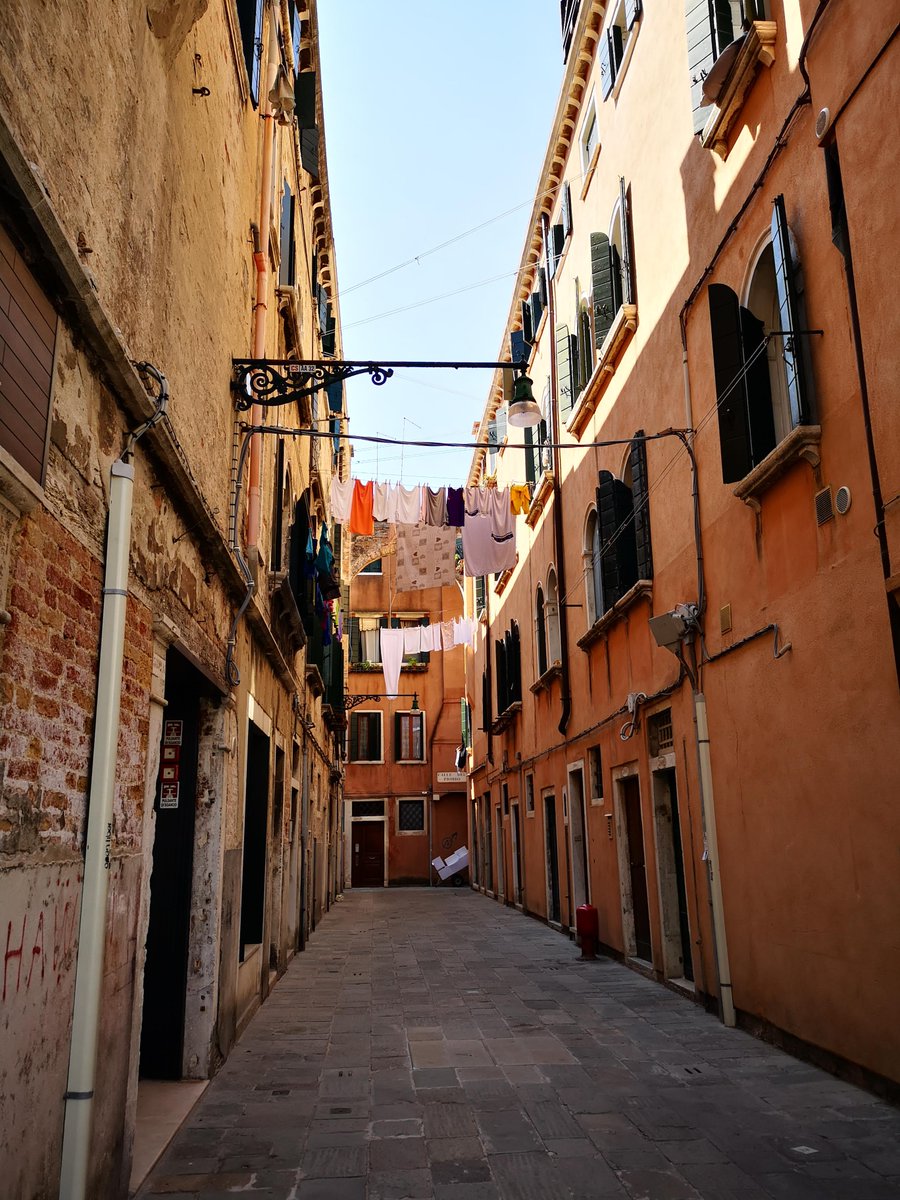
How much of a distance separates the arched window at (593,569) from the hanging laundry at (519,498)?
3.38 m

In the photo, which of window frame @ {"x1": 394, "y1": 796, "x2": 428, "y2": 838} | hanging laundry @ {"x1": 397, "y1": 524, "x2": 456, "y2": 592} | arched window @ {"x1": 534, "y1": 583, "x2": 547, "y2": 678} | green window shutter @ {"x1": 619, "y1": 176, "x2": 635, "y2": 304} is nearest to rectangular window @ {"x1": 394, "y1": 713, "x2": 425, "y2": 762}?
window frame @ {"x1": 394, "y1": 796, "x2": 428, "y2": 838}

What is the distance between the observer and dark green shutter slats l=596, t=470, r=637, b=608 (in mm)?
10039

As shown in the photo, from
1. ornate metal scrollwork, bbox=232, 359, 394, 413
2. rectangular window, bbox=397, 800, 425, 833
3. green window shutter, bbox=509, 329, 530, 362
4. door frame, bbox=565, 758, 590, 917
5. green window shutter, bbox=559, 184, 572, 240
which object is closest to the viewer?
ornate metal scrollwork, bbox=232, 359, 394, 413

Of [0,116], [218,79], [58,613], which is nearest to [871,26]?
[218,79]

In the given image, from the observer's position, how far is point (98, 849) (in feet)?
10.7

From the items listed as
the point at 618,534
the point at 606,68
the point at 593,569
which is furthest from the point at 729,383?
the point at 606,68

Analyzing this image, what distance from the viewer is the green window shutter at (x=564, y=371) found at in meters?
13.2

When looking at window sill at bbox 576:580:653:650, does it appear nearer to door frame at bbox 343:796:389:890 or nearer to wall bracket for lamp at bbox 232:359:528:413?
wall bracket for lamp at bbox 232:359:528:413

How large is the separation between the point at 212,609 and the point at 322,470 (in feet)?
37.1

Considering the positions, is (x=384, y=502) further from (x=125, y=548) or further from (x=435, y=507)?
(x=125, y=548)

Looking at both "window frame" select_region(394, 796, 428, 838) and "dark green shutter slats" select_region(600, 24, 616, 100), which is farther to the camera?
"window frame" select_region(394, 796, 428, 838)

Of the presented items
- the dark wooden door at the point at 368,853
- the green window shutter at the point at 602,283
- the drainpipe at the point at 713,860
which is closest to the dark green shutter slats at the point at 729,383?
the drainpipe at the point at 713,860

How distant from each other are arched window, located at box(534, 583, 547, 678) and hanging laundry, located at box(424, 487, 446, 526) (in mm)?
2866

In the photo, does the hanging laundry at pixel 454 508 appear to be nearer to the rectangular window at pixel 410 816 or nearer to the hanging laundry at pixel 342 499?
the hanging laundry at pixel 342 499
